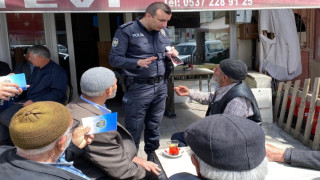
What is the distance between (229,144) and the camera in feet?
3.71

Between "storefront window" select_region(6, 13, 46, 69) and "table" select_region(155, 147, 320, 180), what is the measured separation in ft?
12.0

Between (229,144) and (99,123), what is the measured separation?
2.68ft

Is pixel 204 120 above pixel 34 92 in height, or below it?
above

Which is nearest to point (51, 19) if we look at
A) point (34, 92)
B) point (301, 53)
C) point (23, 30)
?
point (23, 30)

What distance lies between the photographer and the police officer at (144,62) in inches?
116

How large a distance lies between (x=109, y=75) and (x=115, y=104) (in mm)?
3875

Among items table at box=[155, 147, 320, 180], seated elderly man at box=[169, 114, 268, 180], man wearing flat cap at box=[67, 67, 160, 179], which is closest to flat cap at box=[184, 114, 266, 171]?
seated elderly man at box=[169, 114, 268, 180]

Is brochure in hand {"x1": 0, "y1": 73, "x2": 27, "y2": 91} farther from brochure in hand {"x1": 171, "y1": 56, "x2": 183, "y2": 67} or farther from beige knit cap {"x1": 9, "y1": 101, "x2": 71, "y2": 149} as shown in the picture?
brochure in hand {"x1": 171, "y1": 56, "x2": 183, "y2": 67}

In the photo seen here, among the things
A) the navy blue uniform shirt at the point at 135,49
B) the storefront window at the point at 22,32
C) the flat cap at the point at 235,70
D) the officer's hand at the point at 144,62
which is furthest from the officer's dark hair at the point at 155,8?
the storefront window at the point at 22,32

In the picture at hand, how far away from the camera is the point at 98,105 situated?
213 centimetres

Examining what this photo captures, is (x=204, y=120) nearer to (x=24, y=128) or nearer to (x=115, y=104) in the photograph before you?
(x=24, y=128)

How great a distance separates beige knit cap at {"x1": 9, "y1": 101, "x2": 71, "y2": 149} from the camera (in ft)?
4.19

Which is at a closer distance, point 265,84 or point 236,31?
point 265,84

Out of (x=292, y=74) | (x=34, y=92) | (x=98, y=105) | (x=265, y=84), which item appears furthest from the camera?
(x=292, y=74)
